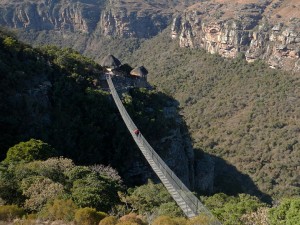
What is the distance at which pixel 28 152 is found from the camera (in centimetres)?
1788

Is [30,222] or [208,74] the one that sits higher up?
[30,222]

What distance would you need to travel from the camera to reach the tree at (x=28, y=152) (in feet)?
57.5

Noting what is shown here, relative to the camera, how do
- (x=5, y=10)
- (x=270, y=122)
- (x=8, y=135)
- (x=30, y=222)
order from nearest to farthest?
(x=30, y=222) < (x=8, y=135) < (x=270, y=122) < (x=5, y=10)

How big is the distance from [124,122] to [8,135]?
24.9ft

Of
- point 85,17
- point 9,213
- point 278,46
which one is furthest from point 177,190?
point 85,17

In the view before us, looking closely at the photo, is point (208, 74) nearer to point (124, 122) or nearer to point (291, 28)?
point (291, 28)

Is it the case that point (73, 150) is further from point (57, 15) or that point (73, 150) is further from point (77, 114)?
point (57, 15)

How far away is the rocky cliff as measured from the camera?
6556 cm

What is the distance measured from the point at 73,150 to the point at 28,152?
5508 millimetres

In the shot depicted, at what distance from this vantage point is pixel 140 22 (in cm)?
10650

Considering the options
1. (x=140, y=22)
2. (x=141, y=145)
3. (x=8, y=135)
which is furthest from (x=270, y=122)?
(x=140, y=22)

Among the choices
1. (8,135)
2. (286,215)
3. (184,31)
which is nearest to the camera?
(286,215)

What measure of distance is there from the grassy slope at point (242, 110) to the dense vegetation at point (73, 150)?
13.3 meters

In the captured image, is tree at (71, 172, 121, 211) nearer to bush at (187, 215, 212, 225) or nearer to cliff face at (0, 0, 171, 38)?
bush at (187, 215, 212, 225)
